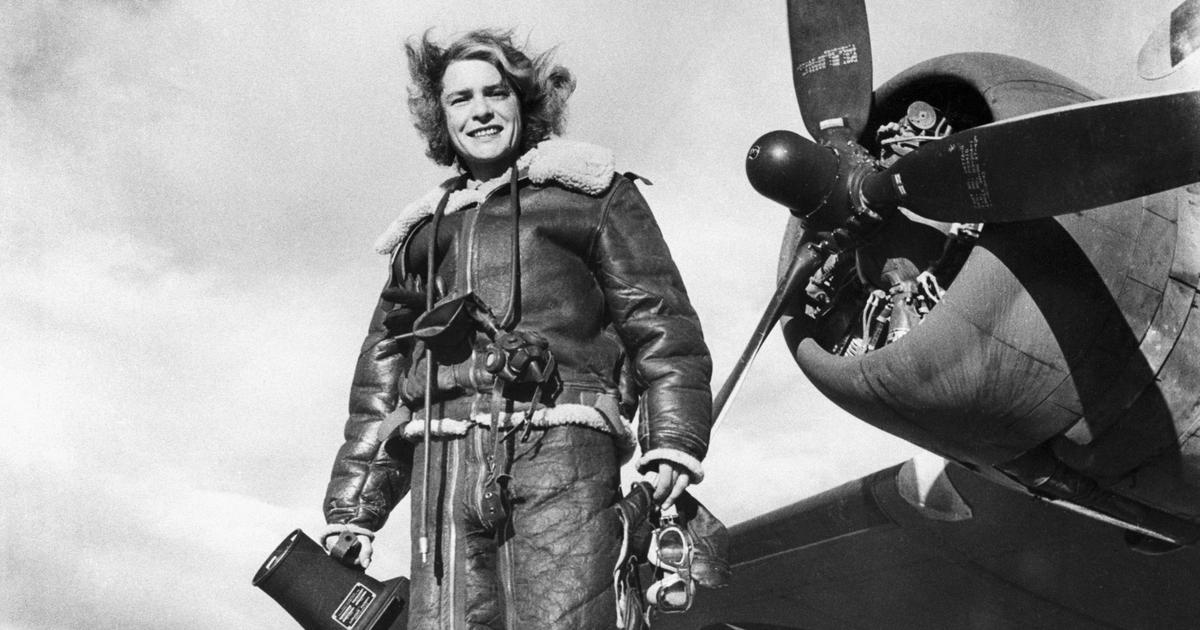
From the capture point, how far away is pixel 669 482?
3275 mm

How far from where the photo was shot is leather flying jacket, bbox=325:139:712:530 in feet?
11.0

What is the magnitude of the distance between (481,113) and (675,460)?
1303 mm

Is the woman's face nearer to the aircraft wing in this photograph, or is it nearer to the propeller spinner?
the propeller spinner

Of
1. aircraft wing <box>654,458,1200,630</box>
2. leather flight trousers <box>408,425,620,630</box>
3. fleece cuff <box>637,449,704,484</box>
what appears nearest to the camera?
leather flight trousers <box>408,425,620,630</box>

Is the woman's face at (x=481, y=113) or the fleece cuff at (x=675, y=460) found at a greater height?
the woman's face at (x=481, y=113)

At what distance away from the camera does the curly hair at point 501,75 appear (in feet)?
12.7

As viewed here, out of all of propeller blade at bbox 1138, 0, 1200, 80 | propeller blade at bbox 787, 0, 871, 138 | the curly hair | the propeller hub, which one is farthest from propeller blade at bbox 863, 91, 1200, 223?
the curly hair

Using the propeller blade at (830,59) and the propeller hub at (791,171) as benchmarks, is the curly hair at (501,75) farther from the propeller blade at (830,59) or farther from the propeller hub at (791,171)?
the propeller blade at (830,59)

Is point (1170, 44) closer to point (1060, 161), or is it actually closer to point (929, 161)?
point (1060, 161)

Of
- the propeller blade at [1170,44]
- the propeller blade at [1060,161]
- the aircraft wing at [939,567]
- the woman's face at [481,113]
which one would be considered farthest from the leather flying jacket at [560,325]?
the aircraft wing at [939,567]

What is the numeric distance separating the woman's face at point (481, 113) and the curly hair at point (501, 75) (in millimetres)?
47

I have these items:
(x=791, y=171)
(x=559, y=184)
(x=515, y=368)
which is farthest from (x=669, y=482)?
(x=791, y=171)

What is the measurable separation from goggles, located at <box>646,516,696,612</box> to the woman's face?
130cm

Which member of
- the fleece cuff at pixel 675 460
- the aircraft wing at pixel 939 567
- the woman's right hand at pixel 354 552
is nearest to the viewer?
the fleece cuff at pixel 675 460
